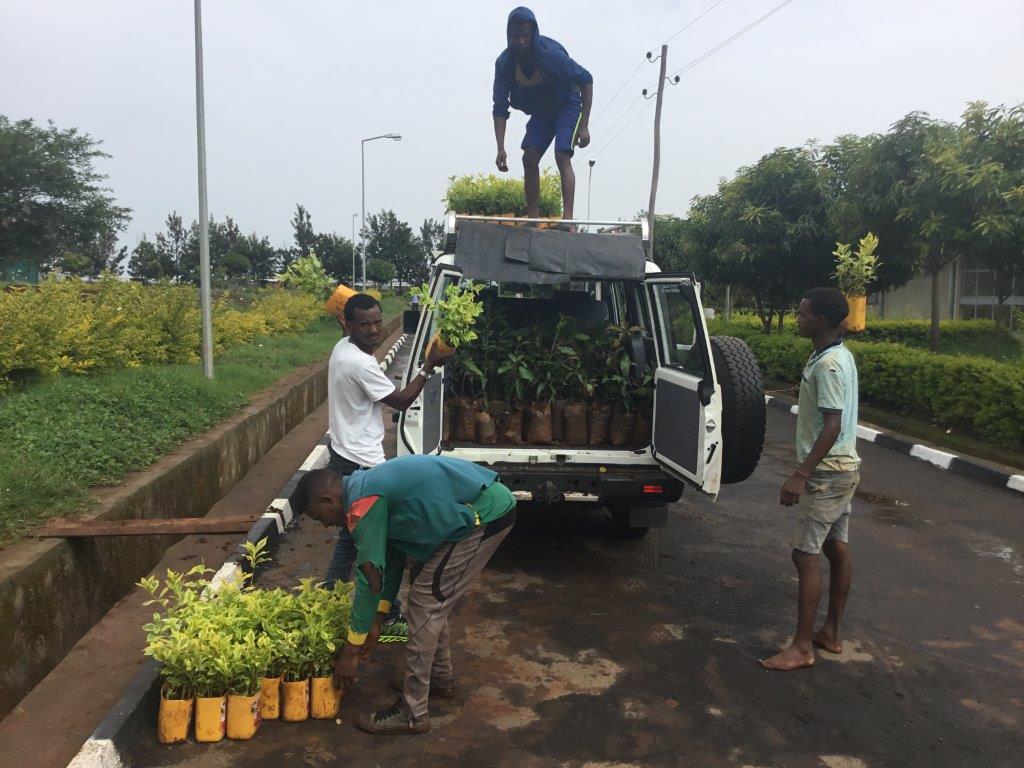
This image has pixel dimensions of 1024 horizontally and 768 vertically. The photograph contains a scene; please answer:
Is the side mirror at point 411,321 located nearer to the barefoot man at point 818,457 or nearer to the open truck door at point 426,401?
the open truck door at point 426,401

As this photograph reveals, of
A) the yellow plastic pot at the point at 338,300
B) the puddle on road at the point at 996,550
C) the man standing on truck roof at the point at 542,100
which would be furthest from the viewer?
the man standing on truck roof at the point at 542,100

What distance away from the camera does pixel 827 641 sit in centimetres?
398

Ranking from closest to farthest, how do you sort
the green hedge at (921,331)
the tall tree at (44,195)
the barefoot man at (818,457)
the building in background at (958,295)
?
the barefoot man at (818,457), the green hedge at (921,331), the building in background at (958,295), the tall tree at (44,195)

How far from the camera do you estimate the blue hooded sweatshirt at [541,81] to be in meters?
6.67

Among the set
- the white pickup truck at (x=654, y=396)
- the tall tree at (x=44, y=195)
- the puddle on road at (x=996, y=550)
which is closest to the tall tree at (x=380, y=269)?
the tall tree at (x=44, y=195)

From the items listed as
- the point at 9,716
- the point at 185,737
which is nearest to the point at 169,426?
the point at 9,716

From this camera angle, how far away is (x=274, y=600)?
348 cm

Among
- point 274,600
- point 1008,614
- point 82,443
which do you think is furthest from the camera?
point 82,443

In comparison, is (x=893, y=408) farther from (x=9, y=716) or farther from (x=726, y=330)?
(x=9, y=716)

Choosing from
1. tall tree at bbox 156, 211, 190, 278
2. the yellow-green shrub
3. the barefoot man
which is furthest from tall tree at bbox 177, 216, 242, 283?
the barefoot man

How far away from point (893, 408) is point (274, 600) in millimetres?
10012

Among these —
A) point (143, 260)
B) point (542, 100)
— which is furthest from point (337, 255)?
point (542, 100)

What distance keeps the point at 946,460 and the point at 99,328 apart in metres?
9.10

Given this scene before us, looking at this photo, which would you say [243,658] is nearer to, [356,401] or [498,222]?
[356,401]
